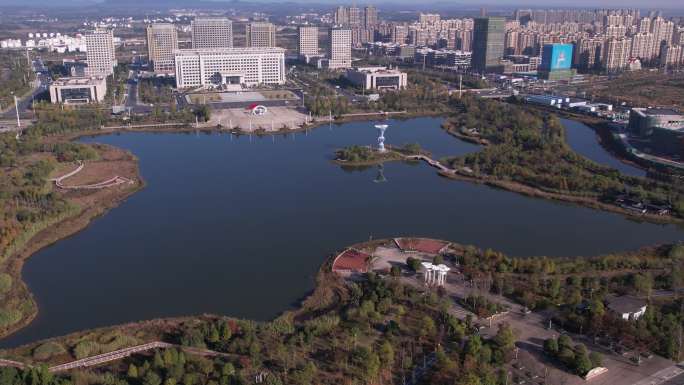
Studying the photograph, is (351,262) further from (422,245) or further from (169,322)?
(169,322)

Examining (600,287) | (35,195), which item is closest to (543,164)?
(600,287)

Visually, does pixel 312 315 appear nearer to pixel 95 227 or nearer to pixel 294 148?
pixel 95 227

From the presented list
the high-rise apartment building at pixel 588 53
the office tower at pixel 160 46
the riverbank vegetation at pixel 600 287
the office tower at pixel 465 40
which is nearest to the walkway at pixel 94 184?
the riverbank vegetation at pixel 600 287

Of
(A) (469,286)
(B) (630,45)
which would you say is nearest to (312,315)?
(A) (469,286)

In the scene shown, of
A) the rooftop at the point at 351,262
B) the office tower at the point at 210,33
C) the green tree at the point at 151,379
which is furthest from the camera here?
the office tower at the point at 210,33

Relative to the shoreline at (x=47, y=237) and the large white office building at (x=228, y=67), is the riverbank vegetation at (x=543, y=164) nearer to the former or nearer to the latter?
the shoreline at (x=47, y=237)

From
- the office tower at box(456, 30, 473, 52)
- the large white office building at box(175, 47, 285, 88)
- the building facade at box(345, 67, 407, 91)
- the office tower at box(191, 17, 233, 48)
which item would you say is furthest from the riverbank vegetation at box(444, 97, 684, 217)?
the office tower at box(191, 17, 233, 48)

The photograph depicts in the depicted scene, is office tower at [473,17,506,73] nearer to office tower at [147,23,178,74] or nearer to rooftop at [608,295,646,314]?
office tower at [147,23,178,74]
